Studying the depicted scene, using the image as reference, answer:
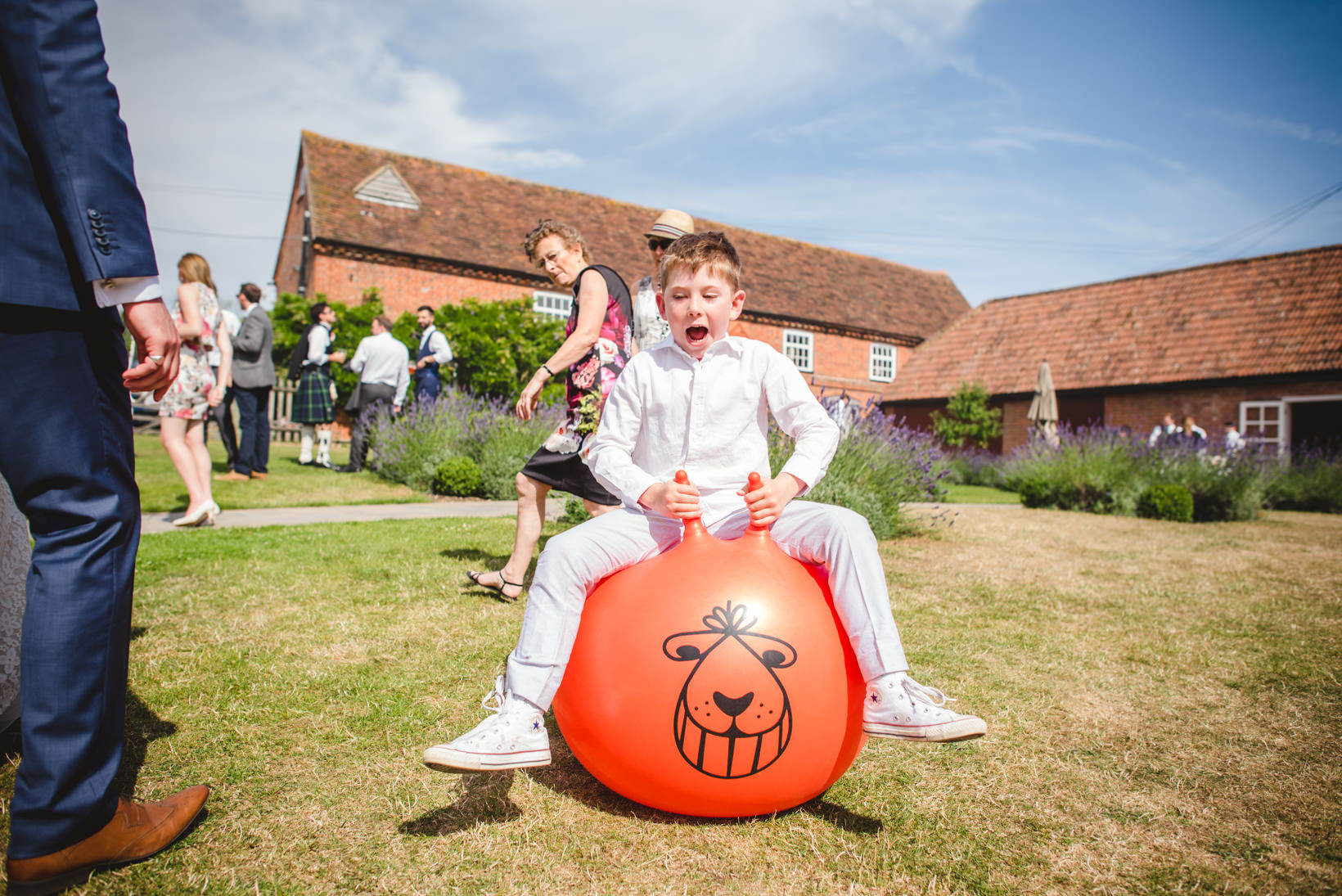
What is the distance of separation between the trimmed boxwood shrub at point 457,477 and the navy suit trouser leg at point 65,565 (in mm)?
7510

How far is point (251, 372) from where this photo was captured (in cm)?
948

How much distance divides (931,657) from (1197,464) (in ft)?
33.6

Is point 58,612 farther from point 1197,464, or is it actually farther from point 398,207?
point 398,207

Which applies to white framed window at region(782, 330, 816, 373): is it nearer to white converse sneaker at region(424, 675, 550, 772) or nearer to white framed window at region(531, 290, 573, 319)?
white framed window at region(531, 290, 573, 319)

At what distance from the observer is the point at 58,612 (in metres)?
1.87

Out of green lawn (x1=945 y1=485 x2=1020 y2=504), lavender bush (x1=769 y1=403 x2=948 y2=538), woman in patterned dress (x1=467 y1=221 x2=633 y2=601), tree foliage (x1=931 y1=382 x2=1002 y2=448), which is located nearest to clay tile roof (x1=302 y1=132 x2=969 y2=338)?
tree foliage (x1=931 y1=382 x2=1002 y2=448)

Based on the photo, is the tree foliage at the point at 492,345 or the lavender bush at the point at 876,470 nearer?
the lavender bush at the point at 876,470

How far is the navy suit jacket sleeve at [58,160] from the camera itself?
1.78m

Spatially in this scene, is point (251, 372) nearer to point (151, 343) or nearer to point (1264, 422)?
point (151, 343)

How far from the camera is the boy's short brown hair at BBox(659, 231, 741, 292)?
8.58 ft

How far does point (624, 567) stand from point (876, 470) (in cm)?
578

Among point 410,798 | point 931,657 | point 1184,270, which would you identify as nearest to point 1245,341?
point 1184,270

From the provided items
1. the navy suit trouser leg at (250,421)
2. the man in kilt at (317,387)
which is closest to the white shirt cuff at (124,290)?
the navy suit trouser leg at (250,421)

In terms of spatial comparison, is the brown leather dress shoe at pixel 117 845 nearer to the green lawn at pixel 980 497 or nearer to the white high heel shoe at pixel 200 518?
the white high heel shoe at pixel 200 518
